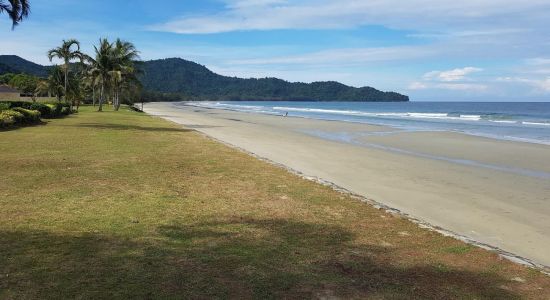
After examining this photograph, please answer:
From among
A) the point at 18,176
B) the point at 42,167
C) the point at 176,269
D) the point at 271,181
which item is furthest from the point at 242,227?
the point at 42,167

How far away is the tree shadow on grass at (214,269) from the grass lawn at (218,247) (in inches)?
0.5

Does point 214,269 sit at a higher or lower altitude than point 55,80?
lower

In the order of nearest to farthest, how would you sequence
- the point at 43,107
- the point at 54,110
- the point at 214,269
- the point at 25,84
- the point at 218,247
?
the point at 214,269, the point at 218,247, the point at 43,107, the point at 54,110, the point at 25,84

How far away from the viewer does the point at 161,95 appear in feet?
501

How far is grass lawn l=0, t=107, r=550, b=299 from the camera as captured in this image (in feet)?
13.4

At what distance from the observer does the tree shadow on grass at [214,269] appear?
3959 millimetres

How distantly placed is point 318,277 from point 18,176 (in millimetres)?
6864

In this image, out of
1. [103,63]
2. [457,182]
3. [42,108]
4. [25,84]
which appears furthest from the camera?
[25,84]

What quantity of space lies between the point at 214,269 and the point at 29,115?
75.1 feet

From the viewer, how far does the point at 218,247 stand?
5.09 metres

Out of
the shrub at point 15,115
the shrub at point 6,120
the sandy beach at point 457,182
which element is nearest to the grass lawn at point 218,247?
the sandy beach at point 457,182

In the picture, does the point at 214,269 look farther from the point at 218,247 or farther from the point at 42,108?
the point at 42,108

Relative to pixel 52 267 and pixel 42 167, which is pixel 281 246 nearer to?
pixel 52 267

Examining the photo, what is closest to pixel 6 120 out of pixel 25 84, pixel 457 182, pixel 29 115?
pixel 29 115
